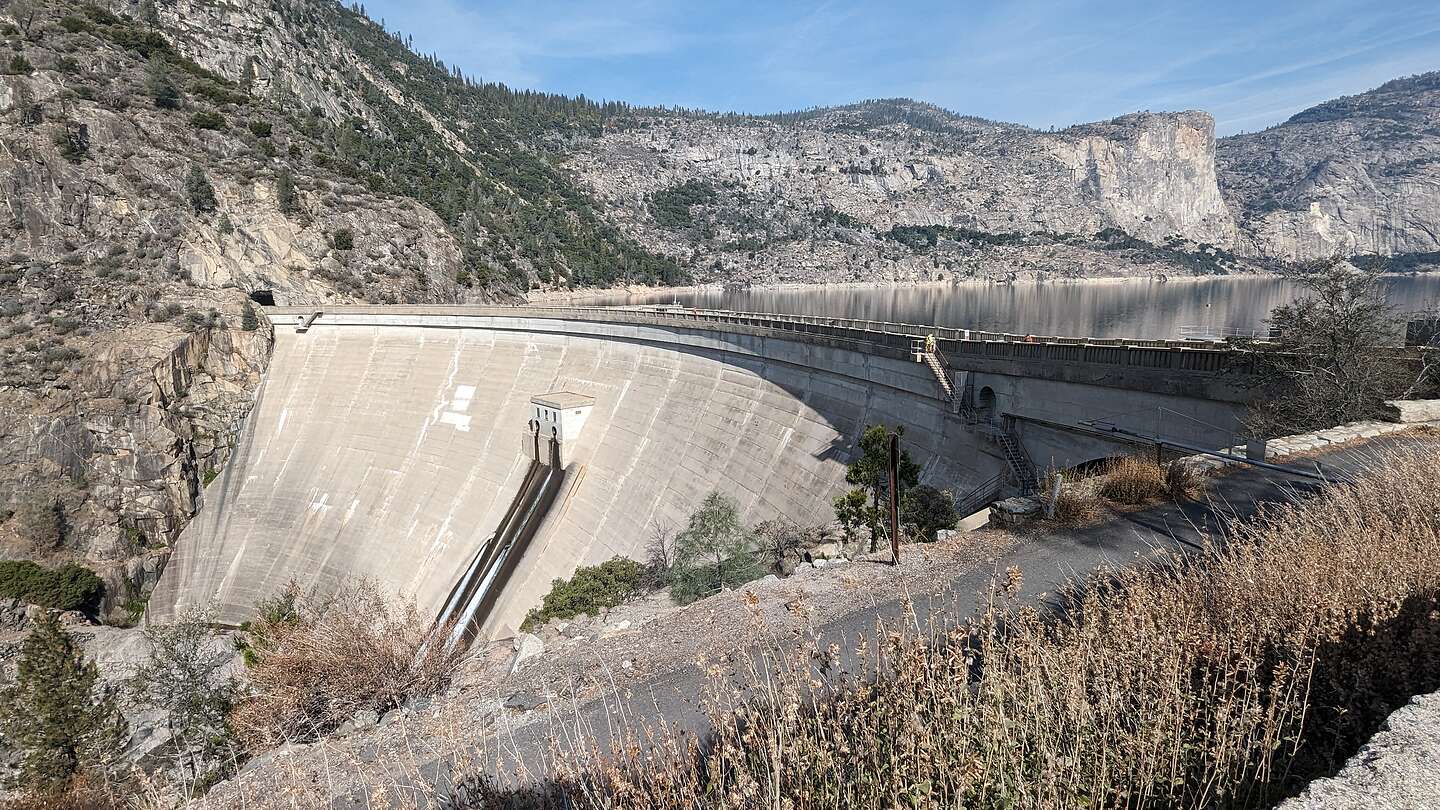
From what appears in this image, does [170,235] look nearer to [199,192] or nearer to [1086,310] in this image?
[199,192]

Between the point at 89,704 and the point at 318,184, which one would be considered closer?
the point at 89,704

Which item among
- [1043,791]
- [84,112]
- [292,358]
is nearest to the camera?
[1043,791]

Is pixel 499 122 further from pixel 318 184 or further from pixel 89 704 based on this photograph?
pixel 89 704

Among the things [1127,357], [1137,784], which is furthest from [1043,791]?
[1127,357]

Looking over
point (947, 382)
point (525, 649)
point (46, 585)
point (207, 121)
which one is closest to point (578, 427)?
point (947, 382)

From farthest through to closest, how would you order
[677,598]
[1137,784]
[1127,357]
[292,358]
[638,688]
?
[292,358] < [677,598] < [1127,357] < [638,688] < [1137,784]

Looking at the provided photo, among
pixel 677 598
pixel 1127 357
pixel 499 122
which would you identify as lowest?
pixel 677 598

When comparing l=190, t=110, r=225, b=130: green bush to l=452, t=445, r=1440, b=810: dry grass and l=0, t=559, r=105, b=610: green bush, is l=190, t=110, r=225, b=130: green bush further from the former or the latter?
l=452, t=445, r=1440, b=810: dry grass

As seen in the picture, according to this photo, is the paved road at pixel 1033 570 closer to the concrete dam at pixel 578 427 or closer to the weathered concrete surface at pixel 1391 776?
the weathered concrete surface at pixel 1391 776
